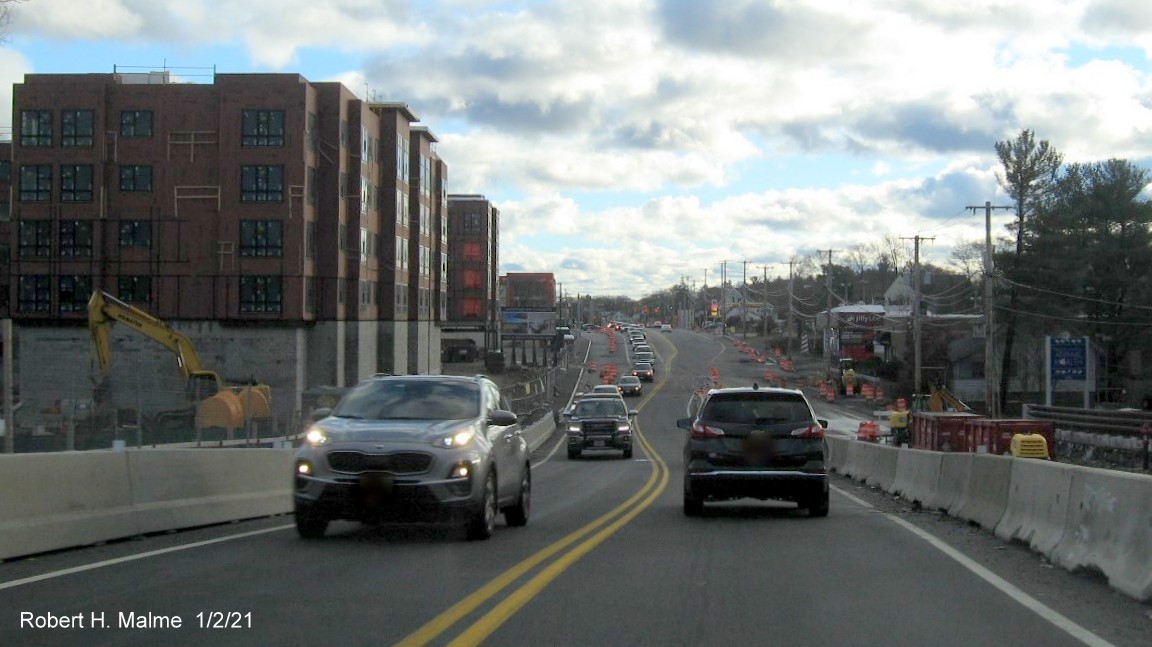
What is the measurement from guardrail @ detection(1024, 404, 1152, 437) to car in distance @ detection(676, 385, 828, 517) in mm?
29067

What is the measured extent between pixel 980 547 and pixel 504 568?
5379 millimetres

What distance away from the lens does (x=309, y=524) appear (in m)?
11.6

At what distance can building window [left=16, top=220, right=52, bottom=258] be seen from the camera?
5816 cm

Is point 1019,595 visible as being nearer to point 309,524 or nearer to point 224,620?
point 224,620

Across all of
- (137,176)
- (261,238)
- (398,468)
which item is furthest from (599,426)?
(137,176)

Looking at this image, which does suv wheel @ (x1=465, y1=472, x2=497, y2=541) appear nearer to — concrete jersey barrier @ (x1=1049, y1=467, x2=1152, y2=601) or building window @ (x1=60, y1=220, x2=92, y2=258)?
concrete jersey barrier @ (x1=1049, y1=467, x2=1152, y2=601)

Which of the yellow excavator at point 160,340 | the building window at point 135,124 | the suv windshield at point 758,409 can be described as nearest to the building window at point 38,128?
the building window at point 135,124

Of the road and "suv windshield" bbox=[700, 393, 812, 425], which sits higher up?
"suv windshield" bbox=[700, 393, 812, 425]

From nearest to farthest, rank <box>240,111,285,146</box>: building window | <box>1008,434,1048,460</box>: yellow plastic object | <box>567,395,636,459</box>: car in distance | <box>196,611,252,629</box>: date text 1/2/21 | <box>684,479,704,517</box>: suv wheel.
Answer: <box>196,611,252,629</box>: date text 1/2/21 → <box>684,479,704,517</box>: suv wheel → <box>1008,434,1048,460</box>: yellow plastic object → <box>567,395,636,459</box>: car in distance → <box>240,111,285,146</box>: building window

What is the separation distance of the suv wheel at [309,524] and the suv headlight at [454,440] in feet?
4.39

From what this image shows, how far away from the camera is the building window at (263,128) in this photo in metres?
A: 57.6

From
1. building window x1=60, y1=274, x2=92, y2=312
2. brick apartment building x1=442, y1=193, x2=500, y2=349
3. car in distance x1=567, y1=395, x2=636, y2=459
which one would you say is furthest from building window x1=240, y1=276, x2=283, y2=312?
brick apartment building x1=442, y1=193, x2=500, y2=349

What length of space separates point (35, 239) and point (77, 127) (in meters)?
5.97

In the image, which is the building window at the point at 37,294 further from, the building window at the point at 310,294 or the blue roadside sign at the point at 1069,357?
the blue roadside sign at the point at 1069,357
